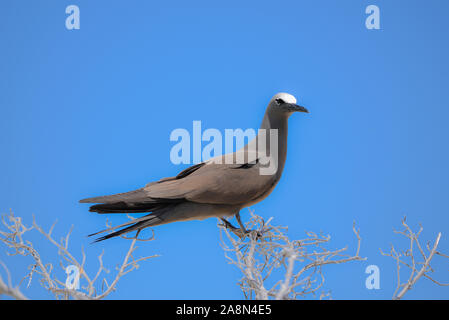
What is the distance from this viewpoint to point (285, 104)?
3.68m

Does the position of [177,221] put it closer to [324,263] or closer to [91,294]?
[91,294]

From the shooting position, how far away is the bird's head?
3650 mm

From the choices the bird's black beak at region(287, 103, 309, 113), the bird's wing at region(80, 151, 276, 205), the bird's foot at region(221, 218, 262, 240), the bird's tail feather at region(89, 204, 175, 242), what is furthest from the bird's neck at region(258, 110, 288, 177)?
the bird's tail feather at region(89, 204, 175, 242)

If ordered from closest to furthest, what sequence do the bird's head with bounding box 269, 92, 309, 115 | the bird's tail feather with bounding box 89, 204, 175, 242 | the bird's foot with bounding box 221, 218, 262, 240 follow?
the bird's tail feather with bounding box 89, 204, 175, 242, the bird's foot with bounding box 221, 218, 262, 240, the bird's head with bounding box 269, 92, 309, 115

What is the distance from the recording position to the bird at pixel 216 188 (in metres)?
3.15

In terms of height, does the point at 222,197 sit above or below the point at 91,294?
above

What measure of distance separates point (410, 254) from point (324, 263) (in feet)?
1.70

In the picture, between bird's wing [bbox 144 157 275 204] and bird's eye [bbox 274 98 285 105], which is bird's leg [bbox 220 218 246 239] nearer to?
bird's wing [bbox 144 157 275 204]

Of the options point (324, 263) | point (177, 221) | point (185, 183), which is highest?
point (185, 183)

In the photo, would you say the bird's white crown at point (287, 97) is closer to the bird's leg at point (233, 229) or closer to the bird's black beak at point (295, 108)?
the bird's black beak at point (295, 108)

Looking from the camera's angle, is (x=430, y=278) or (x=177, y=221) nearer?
(x=430, y=278)

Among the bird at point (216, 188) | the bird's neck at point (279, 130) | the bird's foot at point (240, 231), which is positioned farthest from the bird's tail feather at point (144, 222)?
the bird's neck at point (279, 130)
